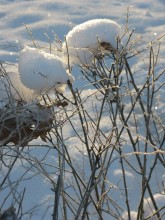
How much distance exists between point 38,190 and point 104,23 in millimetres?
2195

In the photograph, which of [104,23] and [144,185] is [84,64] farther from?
[144,185]

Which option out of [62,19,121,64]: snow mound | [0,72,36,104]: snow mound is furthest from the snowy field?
[0,72,36,104]: snow mound

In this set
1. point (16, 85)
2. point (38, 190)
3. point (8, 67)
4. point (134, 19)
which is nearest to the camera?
point (16, 85)

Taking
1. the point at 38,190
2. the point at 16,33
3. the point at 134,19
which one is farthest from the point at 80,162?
the point at 134,19

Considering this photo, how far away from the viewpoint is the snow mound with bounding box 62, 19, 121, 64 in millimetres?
2256

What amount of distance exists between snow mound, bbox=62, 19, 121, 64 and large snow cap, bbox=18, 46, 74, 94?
0.18m

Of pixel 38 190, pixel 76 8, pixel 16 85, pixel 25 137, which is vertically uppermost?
pixel 76 8

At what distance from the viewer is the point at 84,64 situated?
2.27 m

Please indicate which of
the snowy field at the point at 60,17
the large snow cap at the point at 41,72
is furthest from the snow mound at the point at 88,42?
the snowy field at the point at 60,17

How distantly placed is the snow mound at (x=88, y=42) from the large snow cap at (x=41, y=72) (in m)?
0.18

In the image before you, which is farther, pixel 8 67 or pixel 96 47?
pixel 8 67

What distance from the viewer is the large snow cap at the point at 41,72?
6.54 ft

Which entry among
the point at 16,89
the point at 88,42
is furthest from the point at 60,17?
the point at 16,89

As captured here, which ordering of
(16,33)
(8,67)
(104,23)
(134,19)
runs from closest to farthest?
(104,23)
(8,67)
(16,33)
(134,19)
